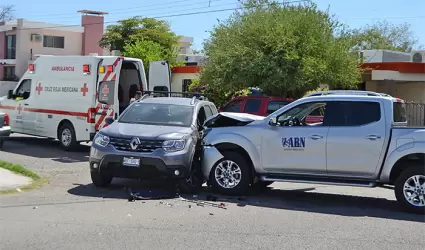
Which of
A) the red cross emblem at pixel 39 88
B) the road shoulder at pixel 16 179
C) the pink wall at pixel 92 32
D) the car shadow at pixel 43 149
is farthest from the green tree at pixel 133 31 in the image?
the road shoulder at pixel 16 179

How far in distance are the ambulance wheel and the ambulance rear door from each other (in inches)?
38.6

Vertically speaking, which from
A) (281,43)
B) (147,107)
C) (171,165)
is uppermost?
(281,43)

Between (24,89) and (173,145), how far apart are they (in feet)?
29.9

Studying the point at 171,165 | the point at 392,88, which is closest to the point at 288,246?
the point at 171,165

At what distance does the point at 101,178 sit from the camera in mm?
9781

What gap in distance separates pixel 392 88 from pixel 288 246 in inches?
830

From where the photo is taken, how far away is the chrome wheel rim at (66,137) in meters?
15.6

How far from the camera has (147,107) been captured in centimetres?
1082

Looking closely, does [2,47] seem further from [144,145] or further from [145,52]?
[144,145]

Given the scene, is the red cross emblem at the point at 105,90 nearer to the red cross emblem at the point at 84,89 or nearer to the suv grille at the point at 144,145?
the red cross emblem at the point at 84,89

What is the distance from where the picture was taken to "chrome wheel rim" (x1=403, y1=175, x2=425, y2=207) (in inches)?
332

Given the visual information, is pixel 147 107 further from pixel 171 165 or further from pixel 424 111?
pixel 424 111

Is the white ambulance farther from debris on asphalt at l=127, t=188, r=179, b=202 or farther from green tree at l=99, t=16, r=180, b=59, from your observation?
green tree at l=99, t=16, r=180, b=59

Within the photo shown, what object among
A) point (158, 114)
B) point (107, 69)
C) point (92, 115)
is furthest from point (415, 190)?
point (92, 115)
